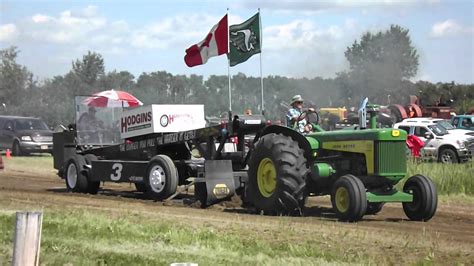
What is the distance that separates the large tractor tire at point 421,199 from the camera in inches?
450

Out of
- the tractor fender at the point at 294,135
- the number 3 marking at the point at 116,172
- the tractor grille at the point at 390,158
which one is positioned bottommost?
the number 3 marking at the point at 116,172

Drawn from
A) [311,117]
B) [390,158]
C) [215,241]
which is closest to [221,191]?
[311,117]

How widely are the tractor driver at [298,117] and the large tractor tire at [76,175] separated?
5259 millimetres

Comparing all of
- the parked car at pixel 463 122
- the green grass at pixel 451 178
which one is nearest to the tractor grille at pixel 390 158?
the green grass at pixel 451 178

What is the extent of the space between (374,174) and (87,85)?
45666 millimetres

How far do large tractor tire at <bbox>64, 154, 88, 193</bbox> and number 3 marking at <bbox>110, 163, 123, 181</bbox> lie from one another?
0.92m

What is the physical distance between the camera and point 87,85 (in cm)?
5497

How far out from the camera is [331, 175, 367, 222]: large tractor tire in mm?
10883

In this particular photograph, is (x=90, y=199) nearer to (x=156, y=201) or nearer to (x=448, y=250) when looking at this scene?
(x=156, y=201)

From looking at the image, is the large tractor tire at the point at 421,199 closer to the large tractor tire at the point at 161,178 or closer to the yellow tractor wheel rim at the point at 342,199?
the yellow tractor wheel rim at the point at 342,199

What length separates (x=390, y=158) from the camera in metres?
11.2

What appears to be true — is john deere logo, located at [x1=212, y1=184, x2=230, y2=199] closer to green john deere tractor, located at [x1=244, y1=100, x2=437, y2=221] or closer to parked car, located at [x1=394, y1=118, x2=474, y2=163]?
green john deere tractor, located at [x1=244, y1=100, x2=437, y2=221]

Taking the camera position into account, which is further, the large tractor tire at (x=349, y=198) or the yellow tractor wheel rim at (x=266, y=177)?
the yellow tractor wheel rim at (x=266, y=177)

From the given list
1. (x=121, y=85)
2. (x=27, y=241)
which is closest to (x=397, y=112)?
(x=121, y=85)
